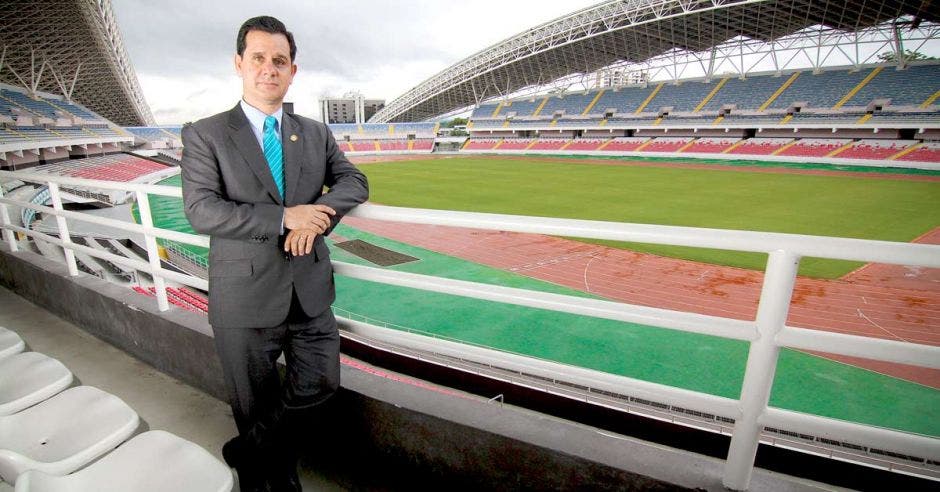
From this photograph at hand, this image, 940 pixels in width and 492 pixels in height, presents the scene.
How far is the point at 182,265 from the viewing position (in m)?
12.2

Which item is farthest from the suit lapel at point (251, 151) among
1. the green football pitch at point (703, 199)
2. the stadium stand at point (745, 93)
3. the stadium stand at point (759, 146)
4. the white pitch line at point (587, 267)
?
the stadium stand at point (745, 93)

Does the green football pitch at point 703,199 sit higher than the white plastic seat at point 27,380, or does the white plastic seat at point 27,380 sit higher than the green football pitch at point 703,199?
the white plastic seat at point 27,380

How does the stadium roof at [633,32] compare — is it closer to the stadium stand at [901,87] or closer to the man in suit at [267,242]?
the stadium stand at [901,87]

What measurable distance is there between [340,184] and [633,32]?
43.2m

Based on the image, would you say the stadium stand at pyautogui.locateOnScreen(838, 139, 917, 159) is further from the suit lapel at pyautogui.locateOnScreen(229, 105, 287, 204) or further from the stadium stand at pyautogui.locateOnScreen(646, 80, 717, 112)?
the suit lapel at pyautogui.locateOnScreen(229, 105, 287, 204)

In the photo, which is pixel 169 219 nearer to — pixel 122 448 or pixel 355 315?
pixel 355 315

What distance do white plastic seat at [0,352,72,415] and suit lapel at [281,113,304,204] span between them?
1192mm

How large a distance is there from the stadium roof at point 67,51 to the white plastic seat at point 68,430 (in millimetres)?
34032

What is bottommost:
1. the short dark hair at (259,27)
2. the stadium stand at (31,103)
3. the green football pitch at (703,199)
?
the green football pitch at (703,199)

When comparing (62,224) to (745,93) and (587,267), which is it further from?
(745,93)

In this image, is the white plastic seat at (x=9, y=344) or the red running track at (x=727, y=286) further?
the red running track at (x=727, y=286)

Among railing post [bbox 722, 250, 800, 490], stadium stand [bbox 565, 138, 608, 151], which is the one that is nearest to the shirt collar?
railing post [bbox 722, 250, 800, 490]

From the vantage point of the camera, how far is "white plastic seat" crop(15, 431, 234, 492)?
1270 millimetres

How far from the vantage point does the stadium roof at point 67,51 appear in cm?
2636
